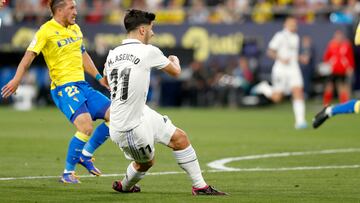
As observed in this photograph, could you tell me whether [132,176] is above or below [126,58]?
below

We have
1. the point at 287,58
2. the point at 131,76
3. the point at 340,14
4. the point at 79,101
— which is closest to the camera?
the point at 131,76

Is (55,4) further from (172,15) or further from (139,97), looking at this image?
(172,15)

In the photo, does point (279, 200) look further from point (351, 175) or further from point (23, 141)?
point (23, 141)

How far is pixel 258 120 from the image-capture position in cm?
2694

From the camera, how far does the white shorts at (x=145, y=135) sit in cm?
1027

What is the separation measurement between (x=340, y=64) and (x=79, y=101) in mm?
20841

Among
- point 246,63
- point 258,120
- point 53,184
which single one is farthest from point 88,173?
point 246,63

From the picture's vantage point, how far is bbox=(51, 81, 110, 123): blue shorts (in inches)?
485

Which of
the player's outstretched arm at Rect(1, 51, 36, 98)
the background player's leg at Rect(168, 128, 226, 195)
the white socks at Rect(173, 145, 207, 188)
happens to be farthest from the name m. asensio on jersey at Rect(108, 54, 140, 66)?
the player's outstretched arm at Rect(1, 51, 36, 98)

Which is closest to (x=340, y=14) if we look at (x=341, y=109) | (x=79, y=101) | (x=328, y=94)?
(x=328, y=94)

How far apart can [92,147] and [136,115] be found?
254 cm

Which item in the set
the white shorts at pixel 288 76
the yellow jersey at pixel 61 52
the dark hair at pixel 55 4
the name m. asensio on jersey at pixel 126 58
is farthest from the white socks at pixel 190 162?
the white shorts at pixel 288 76

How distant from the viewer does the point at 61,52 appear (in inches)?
496

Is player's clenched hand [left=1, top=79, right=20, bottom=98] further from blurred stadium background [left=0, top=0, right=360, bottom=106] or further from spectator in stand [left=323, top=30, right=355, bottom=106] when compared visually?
blurred stadium background [left=0, top=0, right=360, bottom=106]
